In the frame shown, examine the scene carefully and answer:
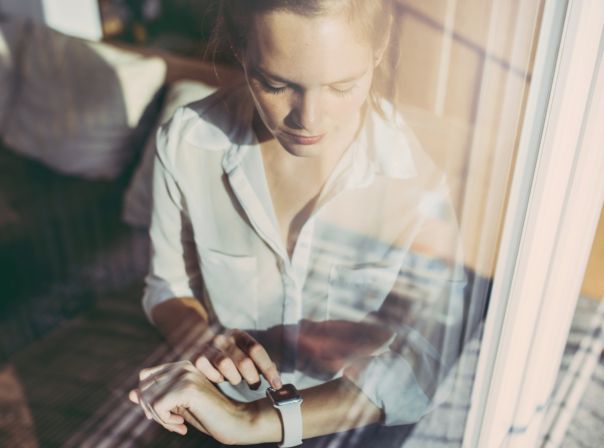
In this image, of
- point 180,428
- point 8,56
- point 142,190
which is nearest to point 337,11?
point 180,428

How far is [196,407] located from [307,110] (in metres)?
0.38

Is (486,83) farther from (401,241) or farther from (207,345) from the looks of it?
(207,345)

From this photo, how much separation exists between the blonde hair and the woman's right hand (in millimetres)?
353

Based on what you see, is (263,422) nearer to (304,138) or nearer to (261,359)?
(261,359)

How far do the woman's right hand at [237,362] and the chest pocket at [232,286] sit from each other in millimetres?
45

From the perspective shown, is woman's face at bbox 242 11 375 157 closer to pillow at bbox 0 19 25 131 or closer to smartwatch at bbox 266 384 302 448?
smartwatch at bbox 266 384 302 448

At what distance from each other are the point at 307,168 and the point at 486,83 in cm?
24

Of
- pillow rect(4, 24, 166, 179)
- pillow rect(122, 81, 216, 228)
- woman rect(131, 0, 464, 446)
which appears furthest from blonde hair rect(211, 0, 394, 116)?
pillow rect(4, 24, 166, 179)

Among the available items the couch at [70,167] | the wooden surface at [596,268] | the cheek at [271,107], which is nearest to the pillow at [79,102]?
the couch at [70,167]

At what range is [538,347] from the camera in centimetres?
65

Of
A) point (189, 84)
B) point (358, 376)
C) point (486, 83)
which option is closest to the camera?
point (486, 83)

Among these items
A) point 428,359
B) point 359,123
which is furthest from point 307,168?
Result: point 428,359

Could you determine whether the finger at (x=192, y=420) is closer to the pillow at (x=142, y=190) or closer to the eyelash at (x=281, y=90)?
the eyelash at (x=281, y=90)

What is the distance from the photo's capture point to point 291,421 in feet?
2.12
